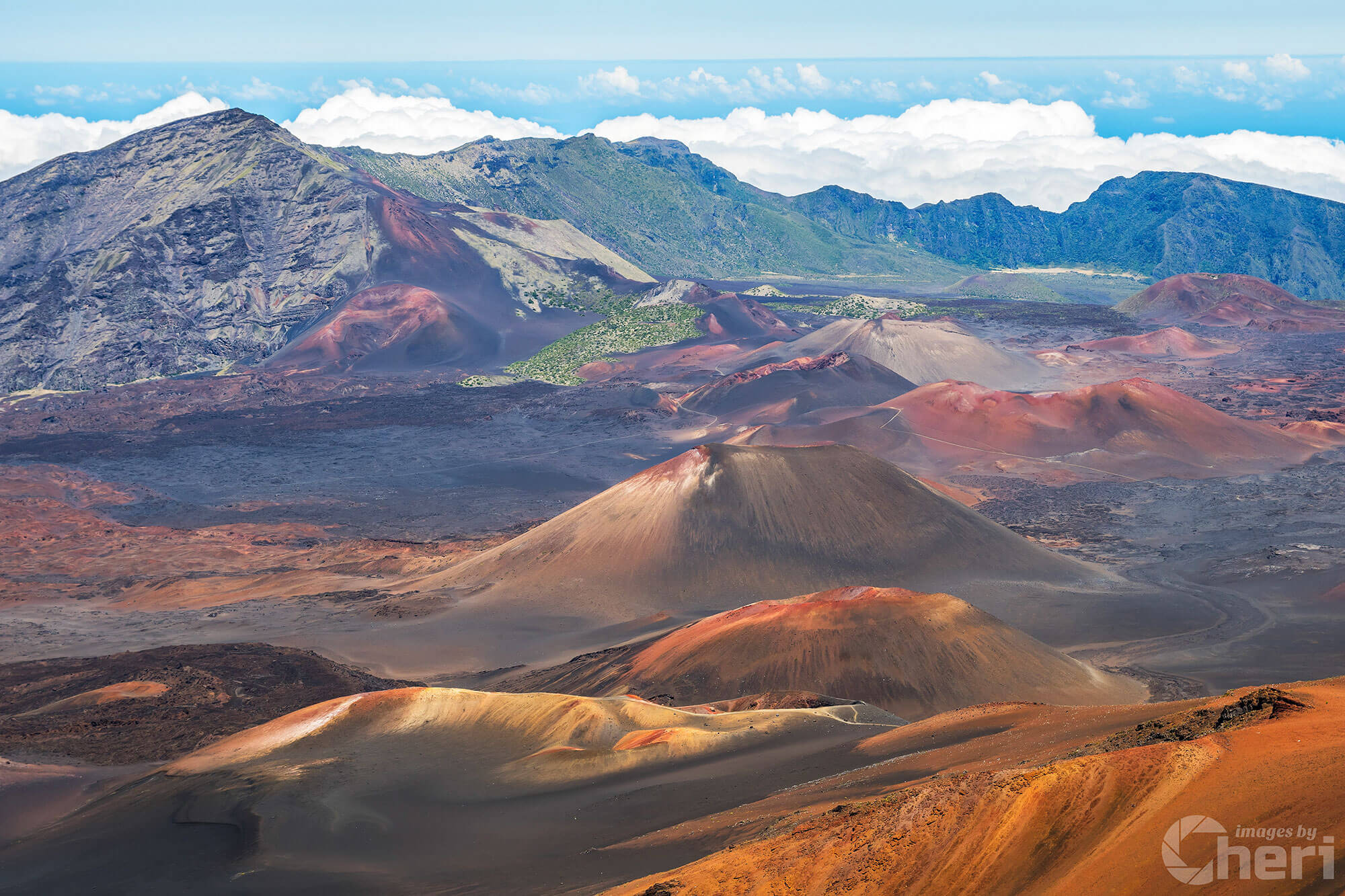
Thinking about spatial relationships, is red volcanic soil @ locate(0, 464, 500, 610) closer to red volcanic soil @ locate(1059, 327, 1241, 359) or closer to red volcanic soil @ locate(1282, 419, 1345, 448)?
red volcanic soil @ locate(1282, 419, 1345, 448)

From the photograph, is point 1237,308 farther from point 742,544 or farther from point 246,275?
point 246,275

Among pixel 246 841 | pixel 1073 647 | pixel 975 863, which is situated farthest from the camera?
pixel 1073 647

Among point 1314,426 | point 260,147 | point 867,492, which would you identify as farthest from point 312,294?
point 1314,426

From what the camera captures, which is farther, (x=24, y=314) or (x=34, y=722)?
(x=24, y=314)

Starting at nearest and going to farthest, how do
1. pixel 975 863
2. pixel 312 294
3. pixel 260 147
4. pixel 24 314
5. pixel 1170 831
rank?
pixel 1170 831
pixel 975 863
pixel 24 314
pixel 312 294
pixel 260 147

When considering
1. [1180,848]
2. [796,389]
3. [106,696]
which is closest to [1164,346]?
[796,389]

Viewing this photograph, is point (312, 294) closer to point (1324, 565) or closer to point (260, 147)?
point (260, 147)
